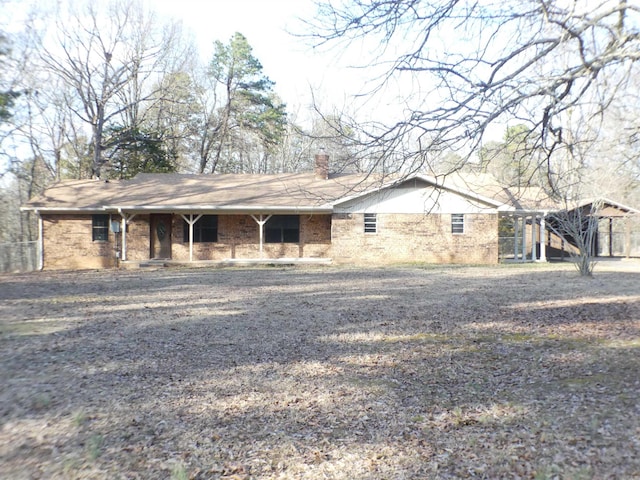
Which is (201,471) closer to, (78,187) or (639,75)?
(639,75)

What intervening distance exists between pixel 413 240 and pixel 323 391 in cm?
1683

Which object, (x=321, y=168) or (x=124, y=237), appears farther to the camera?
(x=321, y=168)

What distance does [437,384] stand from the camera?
5094 mm

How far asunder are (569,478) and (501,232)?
32.1 meters

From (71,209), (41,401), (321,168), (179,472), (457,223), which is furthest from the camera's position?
(321,168)

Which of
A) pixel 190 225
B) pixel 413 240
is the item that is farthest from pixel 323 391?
pixel 413 240

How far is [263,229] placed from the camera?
21.6 metres

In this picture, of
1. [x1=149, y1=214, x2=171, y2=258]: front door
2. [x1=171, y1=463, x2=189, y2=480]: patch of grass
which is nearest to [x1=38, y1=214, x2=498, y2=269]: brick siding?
[x1=149, y1=214, x2=171, y2=258]: front door

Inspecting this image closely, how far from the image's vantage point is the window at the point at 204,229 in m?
21.6

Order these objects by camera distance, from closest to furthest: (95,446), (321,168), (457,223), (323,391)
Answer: (95,446) → (323,391) → (457,223) → (321,168)

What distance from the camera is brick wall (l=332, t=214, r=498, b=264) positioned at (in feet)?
69.2

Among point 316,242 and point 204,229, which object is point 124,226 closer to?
point 204,229

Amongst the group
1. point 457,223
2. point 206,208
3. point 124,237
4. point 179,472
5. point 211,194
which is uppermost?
point 211,194

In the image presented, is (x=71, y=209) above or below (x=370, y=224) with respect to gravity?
above
